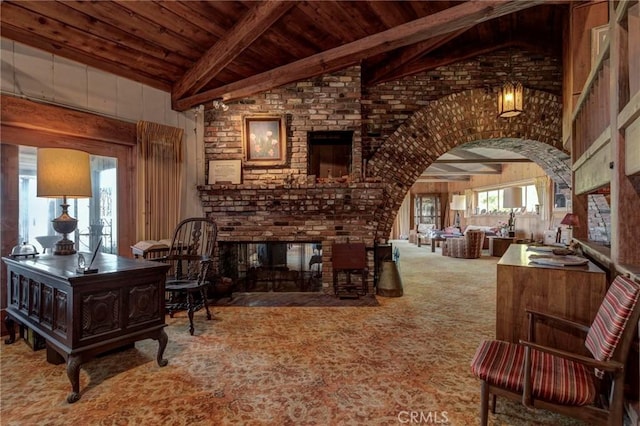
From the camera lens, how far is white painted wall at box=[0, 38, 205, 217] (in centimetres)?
290

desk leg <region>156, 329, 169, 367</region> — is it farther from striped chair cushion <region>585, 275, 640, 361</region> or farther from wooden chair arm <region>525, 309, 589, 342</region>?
striped chair cushion <region>585, 275, 640, 361</region>

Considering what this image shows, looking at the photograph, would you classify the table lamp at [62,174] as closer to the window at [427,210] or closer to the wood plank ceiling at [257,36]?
the wood plank ceiling at [257,36]

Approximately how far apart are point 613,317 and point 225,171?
4191 mm

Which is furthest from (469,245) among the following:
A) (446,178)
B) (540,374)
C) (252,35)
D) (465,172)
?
(252,35)

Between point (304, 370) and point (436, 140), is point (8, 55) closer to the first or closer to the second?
point (304, 370)

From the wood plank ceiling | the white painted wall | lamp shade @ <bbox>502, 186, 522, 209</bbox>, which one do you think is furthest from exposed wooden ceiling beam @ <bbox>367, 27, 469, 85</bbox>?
lamp shade @ <bbox>502, 186, 522, 209</bbox>

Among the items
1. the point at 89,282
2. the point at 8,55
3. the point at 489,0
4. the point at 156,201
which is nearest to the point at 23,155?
the point at 8,55

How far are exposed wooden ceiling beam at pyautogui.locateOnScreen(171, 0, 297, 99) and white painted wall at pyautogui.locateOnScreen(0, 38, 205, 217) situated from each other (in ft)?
1.20

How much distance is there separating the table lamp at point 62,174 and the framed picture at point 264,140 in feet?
6.76

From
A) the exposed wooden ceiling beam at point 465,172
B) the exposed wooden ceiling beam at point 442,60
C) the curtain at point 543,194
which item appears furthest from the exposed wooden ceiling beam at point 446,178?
the exposed wooden ceiling beam at point 442,60

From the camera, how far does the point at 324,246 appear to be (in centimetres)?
442

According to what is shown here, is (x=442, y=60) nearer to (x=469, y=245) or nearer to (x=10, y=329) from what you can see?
(x=469, y=245)

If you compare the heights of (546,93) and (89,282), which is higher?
(546,93)

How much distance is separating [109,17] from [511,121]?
502 cm
